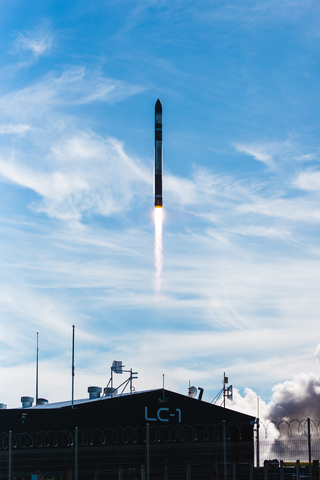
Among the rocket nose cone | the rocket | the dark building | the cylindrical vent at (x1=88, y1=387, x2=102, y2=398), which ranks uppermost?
the rocket nose cone

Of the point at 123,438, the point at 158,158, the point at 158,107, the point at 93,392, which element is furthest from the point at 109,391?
the point at 158,107

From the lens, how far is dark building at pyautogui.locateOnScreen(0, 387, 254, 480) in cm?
4106

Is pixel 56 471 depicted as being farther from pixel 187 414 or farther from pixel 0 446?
pixel 187 414

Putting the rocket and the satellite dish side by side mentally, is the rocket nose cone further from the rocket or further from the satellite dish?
the satellite dish

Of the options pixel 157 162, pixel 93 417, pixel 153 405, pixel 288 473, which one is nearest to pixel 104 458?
pixel 93 417

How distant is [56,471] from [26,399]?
14811mm

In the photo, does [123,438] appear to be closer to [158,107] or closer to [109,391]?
[109,391]

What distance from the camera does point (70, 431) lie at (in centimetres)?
4444

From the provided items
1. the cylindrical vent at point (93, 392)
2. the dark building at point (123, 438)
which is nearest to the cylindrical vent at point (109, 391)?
the cylindrical vent at point (93, 392)

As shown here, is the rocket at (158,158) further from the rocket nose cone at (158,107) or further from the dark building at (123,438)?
the dark building at (123,438)

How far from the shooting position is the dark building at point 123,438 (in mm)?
A: 41062

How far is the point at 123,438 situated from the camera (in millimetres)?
46906

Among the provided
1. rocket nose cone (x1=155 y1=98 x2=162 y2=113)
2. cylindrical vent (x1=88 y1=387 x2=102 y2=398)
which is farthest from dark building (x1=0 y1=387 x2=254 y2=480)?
rocket nose cone (x1=155 y1=98 x2=162 y2=113)

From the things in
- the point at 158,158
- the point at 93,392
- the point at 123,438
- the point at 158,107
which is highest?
the point at 158,107
